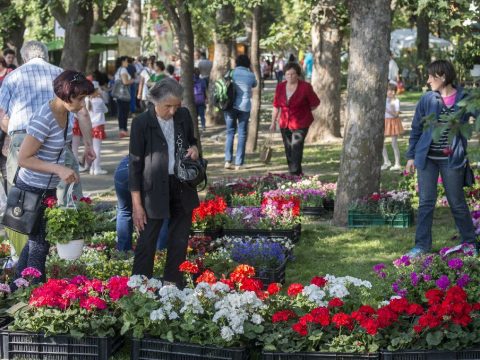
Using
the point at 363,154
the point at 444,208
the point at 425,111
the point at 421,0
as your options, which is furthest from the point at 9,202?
the point at 421,0

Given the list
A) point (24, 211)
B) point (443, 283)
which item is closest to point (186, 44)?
point (24, 211)

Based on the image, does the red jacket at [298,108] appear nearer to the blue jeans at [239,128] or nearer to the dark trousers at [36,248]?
the blue jeans at [239,128]

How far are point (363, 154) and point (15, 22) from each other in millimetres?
22953

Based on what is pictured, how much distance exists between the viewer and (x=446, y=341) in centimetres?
618

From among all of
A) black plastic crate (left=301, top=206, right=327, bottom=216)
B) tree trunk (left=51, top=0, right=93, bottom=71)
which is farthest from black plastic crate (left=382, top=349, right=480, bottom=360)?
tree trunk (left=51, top=0, right=93, bottom=71)

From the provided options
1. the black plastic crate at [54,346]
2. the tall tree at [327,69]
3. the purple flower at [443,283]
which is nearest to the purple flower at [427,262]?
the purple flower at [443,283]

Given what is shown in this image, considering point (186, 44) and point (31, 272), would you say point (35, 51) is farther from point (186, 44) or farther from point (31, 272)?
point (186, 44)

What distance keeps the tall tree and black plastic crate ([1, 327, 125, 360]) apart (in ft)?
49.0

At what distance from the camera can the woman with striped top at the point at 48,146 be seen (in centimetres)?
709

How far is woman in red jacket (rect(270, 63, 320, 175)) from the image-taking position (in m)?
14.4

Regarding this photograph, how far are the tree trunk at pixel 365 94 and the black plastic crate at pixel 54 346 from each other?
5.64m

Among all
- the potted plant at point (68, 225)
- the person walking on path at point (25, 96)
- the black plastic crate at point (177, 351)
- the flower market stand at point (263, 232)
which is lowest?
the flower market stand at point (263, 232)

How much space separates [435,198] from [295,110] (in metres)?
5.02

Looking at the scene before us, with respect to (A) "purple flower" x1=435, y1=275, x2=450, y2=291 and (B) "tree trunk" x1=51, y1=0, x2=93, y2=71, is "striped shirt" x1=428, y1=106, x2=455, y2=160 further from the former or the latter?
(B) "tree trunk" x1=51, y1=0, x2=93, y2=71
